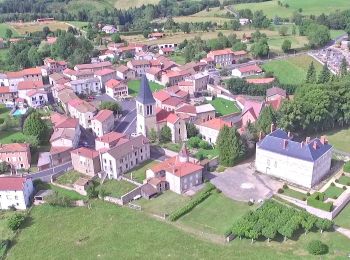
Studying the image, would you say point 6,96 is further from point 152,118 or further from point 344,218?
point 344,218

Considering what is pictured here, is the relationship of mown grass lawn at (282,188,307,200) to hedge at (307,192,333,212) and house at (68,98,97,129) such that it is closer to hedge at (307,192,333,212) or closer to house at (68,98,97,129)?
hedge at (307,192,333,212)

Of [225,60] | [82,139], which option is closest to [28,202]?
[82,139]

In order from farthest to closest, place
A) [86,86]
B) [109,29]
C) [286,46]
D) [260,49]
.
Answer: [109,29], [286,46], [260,49], [86,86]

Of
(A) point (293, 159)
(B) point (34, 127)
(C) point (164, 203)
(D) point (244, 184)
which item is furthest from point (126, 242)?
(B) point (34, 127)

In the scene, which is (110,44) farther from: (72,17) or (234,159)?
(234,159)

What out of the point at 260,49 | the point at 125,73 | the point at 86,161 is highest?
the point at 260,49

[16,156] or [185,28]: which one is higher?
[185,28]

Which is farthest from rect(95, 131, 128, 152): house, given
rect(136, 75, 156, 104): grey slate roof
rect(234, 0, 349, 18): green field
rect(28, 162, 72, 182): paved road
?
rect(234, 0, 349, 18): green field

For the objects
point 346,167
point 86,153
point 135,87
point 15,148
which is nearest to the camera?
point 346,167
